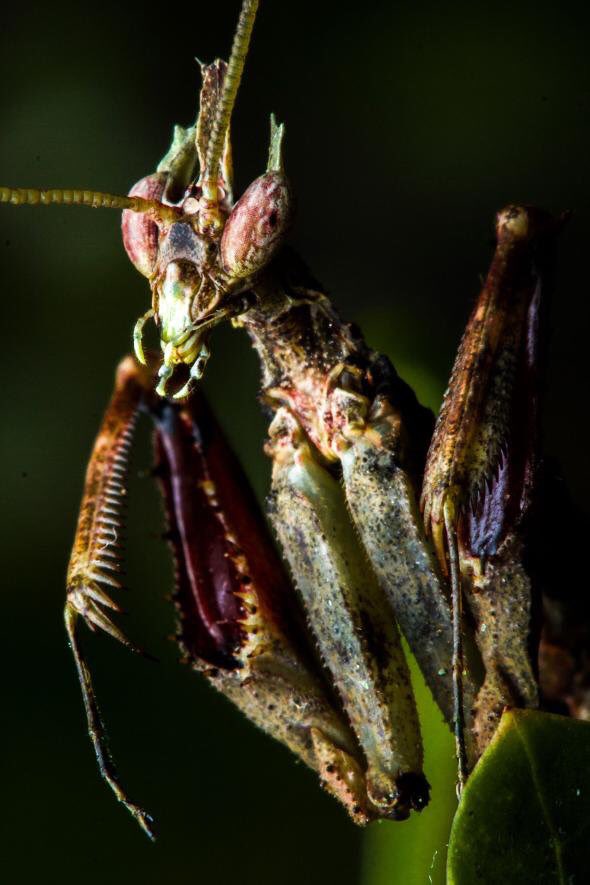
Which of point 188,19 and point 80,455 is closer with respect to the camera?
point 188,19

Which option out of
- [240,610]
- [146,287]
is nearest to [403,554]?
[240,610]

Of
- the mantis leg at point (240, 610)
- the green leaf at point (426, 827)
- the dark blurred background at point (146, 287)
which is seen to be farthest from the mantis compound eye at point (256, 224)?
the dark blurred background at point (146, 287)

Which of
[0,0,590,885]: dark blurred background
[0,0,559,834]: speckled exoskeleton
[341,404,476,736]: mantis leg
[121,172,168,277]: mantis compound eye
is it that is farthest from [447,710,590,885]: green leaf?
[0,0,590,885]: dark blurred background

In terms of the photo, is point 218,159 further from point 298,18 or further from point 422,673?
point 298,18

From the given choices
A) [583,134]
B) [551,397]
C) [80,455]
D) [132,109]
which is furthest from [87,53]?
[551,397]

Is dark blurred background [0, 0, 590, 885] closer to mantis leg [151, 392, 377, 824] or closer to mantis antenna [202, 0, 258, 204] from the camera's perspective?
mantis leg [151, 392, 377, 824]

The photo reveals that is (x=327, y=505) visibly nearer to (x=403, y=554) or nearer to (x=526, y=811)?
(x=403, y=554)

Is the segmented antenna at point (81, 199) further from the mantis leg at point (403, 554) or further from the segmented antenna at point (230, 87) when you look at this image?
the mantis leg at point (403, 554)
